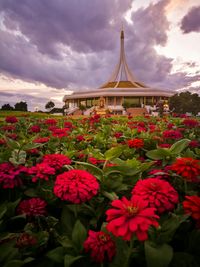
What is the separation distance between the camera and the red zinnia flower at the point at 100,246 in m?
0.78

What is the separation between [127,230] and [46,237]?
0.45 meters

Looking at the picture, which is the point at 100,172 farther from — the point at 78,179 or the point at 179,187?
the point at 179,187

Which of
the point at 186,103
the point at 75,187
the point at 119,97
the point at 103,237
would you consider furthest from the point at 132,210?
the point at 119,97

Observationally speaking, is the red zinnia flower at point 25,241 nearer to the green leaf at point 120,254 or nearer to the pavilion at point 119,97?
the green leaf at point 120,254

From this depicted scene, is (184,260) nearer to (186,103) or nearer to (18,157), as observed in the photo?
(18,157)

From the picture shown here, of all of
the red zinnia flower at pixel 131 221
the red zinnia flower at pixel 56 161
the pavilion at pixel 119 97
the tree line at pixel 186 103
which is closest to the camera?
the red zinnia flower at pixel 131 221

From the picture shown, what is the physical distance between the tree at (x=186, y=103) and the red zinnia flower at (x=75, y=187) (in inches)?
1270

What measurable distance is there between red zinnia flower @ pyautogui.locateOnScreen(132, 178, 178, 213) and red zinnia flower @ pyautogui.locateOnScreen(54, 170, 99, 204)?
0.60ft

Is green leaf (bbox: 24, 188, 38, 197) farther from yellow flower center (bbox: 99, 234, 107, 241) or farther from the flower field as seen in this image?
yellow flower center (bbox: 99, 234, 107, 241)

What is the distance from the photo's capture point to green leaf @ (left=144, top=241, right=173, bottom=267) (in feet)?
2.47

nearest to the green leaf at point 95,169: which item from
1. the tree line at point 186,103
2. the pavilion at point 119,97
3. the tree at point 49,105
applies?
the tree line at point 186,103

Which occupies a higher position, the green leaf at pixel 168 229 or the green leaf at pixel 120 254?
the green leaf at pixel 168 229

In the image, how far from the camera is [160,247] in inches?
32.2

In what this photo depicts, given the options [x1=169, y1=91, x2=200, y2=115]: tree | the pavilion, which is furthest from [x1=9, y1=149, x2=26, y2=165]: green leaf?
the pavilion
